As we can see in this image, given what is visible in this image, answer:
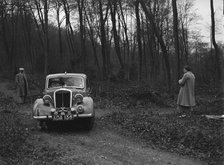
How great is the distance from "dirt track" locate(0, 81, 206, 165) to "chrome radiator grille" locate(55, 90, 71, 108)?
87 cm

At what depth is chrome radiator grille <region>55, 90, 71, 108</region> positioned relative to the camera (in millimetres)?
10758

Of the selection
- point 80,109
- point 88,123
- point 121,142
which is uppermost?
point 80,109

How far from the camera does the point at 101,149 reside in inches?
343

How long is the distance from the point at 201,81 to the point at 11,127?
2663 cm

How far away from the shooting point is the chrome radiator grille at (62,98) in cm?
1076

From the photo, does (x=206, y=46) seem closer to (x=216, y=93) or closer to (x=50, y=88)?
(x=216, y=93)

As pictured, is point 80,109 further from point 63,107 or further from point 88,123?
point 88,123

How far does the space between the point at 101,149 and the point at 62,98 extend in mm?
2750

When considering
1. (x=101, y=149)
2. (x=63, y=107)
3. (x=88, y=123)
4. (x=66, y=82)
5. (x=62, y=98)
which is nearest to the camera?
(x=101, y=149)

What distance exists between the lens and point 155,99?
61.9 ft

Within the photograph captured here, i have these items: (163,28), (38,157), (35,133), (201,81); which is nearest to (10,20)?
(163,28)

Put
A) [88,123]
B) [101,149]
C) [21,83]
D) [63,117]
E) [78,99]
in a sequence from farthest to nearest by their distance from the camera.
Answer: [21,83]
[88,123]
[78,99]
[63,117]
[101,149]

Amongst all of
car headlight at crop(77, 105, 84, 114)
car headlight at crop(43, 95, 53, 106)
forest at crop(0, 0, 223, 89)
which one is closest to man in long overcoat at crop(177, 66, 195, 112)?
car headlight at crop(77, 105, 84, 114)

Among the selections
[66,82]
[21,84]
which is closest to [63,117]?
[66,82]
